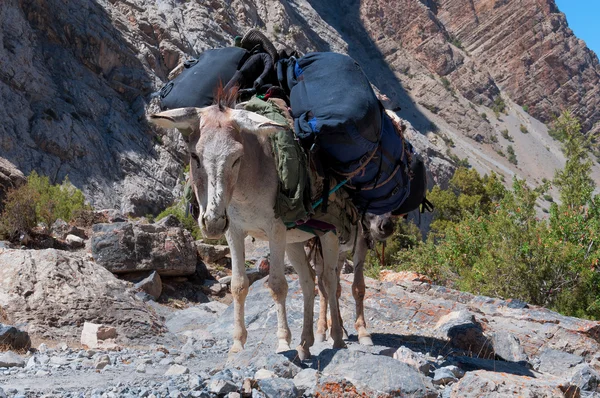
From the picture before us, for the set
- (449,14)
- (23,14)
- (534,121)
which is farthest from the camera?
(449,14)

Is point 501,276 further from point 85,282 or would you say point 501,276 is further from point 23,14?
point 23,14

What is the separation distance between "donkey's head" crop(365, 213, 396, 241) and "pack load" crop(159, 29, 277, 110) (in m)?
2.70

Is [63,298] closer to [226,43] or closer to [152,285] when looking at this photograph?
[152,285]

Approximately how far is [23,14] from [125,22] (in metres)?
6.97

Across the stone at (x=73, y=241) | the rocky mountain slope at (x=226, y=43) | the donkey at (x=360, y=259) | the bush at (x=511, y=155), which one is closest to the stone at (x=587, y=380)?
the donkey at (x=360, y=259)

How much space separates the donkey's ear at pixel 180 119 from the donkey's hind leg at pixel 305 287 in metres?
1.90

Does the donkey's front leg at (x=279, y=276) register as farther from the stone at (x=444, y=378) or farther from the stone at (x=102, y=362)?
the stone at (x=102, y=362)

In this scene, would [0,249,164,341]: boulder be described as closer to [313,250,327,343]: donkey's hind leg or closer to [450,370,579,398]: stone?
[313,250,327,343]: donkey's hind leg

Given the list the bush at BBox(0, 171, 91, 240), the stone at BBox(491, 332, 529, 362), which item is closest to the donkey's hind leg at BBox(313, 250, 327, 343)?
the stone at BBox(491, 332, 529, 362)

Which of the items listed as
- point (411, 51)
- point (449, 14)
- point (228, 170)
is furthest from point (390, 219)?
point (449, 14)

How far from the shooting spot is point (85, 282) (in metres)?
8.65

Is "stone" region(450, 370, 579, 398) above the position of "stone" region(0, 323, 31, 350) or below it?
below

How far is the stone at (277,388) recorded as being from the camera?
4258mm

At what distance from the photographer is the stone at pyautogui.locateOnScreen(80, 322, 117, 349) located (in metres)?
7.26
